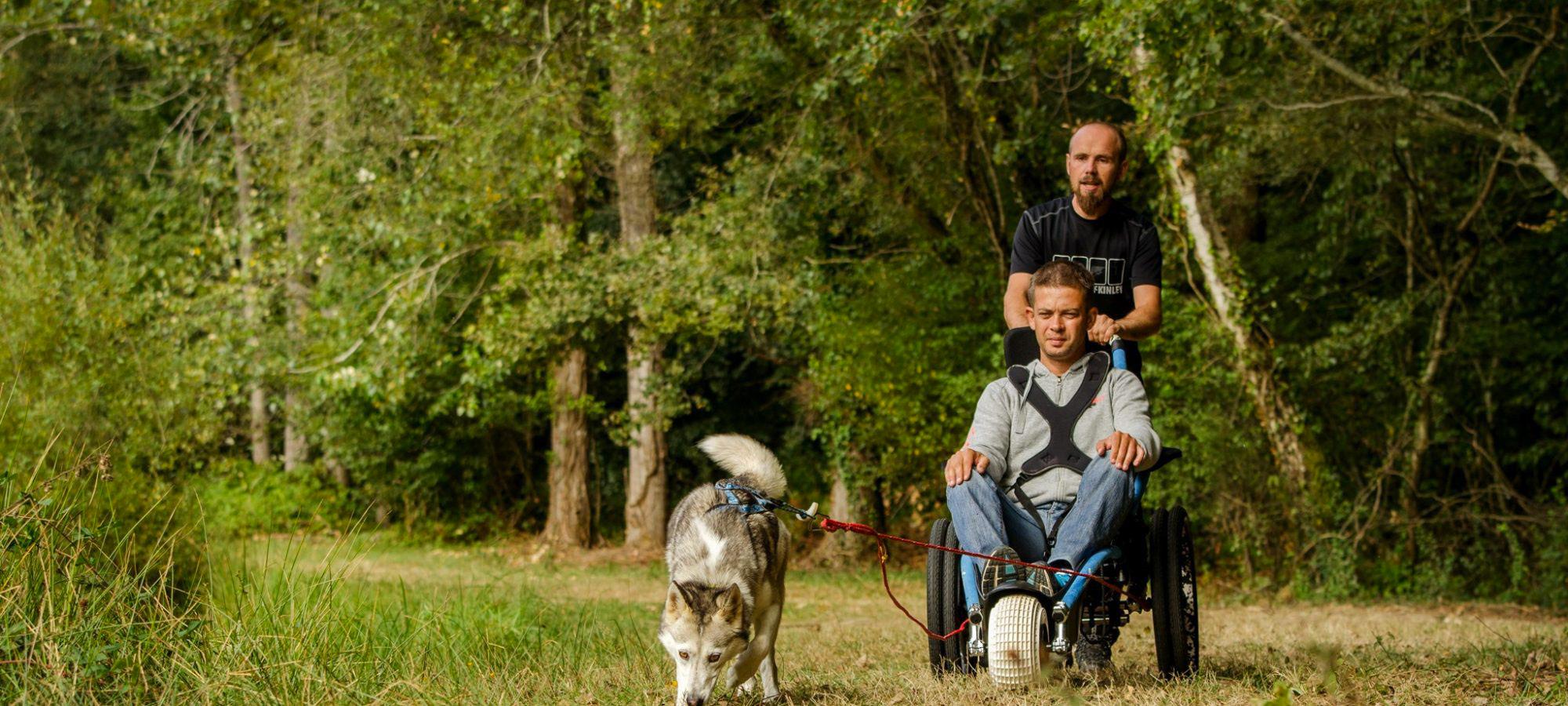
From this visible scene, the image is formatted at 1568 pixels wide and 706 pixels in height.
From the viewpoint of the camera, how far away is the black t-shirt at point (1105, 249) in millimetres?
5207

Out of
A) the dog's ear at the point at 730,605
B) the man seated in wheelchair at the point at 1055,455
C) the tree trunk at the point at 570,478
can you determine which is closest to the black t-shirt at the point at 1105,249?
the man seated in wheelchair at the point at 1055,455

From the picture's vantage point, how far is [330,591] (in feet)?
16.0

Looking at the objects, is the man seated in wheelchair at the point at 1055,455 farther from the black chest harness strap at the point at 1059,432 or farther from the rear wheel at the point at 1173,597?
the rear wheel at the point at 1173,597

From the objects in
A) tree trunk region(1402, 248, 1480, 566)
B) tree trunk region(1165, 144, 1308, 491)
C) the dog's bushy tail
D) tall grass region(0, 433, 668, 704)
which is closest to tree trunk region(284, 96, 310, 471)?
tree trunk region(1165, 144, 1308, 491)

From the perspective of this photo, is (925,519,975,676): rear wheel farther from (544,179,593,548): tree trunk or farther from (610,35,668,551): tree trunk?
(544,179,593,548): tree trunk

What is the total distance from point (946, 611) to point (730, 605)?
2.74 feet

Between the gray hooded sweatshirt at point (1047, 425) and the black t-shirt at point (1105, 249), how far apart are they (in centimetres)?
49

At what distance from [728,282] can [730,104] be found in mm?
1795

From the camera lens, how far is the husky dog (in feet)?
13.9

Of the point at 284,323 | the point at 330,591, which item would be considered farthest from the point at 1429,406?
the point at 284,323

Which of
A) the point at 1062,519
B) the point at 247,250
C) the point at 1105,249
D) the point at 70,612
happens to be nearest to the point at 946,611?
the point at 1062,519

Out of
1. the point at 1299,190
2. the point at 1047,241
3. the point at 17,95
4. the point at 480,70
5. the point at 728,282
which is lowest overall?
the point at 1047,241

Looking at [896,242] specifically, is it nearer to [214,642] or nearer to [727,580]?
[727,580]

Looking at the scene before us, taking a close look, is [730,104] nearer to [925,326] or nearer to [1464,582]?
[925,326]
